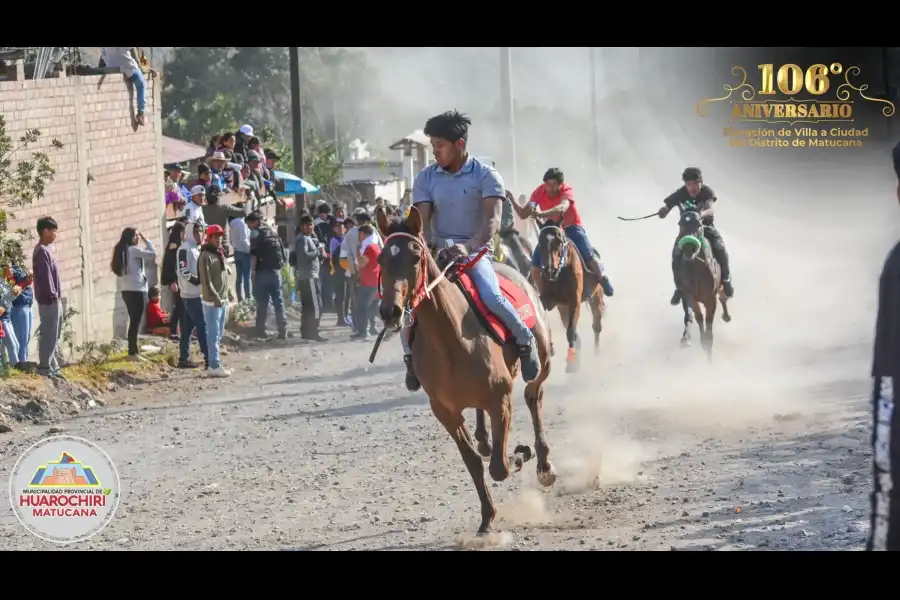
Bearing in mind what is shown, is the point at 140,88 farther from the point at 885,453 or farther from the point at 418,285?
the point at 885,453

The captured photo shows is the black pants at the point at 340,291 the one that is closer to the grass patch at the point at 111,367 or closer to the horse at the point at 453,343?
the grass patch at the point at 111,367

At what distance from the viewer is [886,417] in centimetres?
477

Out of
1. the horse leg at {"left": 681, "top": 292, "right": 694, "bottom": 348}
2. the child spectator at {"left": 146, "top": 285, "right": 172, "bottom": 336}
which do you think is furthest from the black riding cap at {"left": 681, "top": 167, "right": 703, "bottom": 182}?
the child spectator at {"left": 146, "top": 285, "right": 172, "bottom": 336}

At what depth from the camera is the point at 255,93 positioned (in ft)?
96.3

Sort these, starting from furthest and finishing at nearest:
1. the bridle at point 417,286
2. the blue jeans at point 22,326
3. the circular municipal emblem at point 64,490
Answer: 1. the blue jeans at point 22,326
2. the circular municipal emblem at point 64,490
3. the bridle at point 417,286

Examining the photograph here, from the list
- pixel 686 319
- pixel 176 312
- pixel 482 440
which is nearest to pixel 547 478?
pixel 482 440

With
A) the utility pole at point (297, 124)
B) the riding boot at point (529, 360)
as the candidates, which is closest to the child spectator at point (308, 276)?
the utility pole at point (297, 124)

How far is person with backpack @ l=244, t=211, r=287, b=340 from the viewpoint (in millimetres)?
17938

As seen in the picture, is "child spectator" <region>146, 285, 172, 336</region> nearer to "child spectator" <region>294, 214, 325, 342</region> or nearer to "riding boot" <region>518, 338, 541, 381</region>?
"child spectator" <region>294, 214, 325, 342</region>

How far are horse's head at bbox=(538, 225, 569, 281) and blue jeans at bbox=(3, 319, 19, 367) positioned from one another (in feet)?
16.3

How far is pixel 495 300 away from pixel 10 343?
600 cm

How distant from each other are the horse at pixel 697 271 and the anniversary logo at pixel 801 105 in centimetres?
440

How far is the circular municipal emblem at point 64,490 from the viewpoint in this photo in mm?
9016
